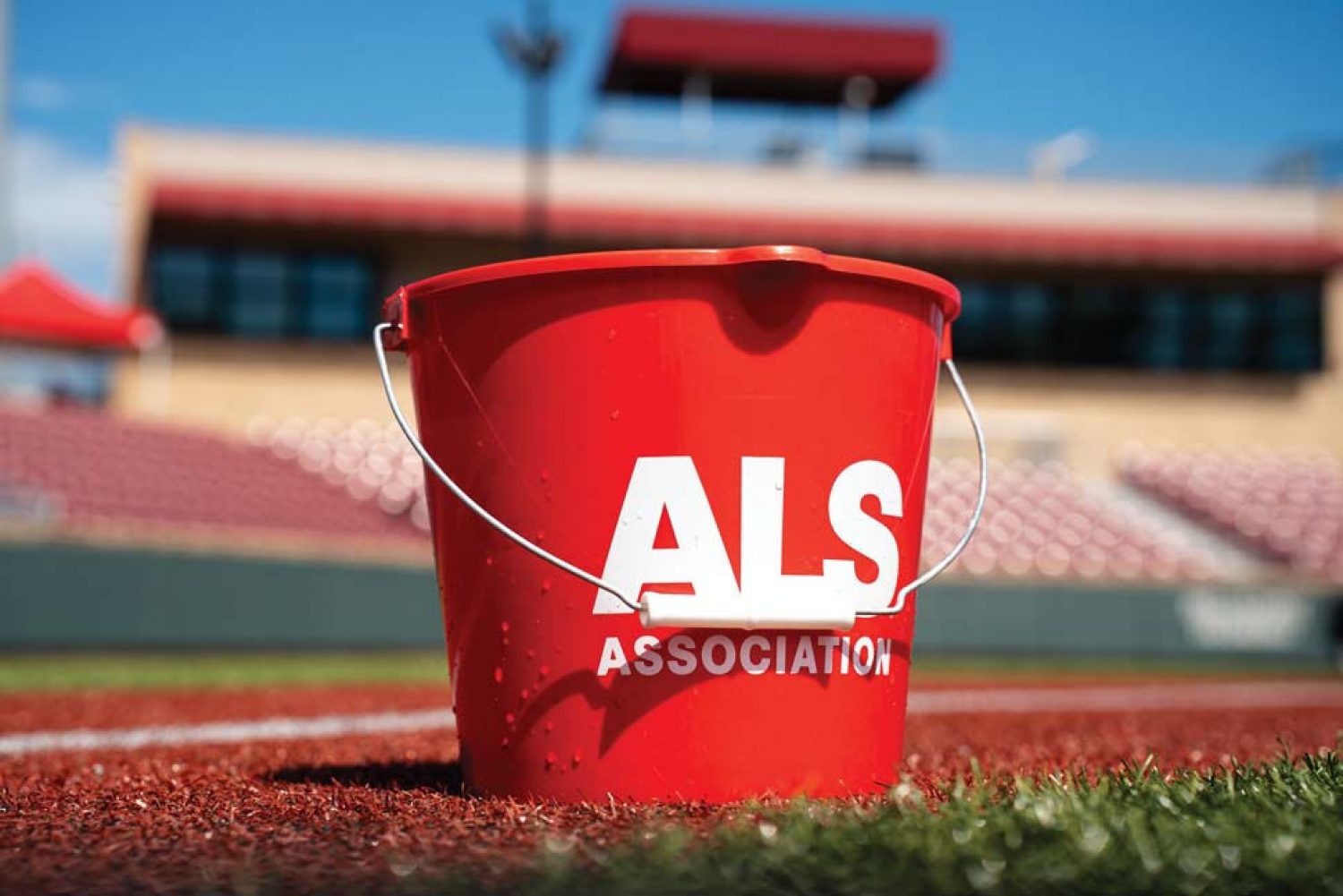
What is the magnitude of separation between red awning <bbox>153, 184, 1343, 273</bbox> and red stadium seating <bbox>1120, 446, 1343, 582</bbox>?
315 cm

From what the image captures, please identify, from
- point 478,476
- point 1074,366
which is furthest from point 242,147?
Answer: point 478,476

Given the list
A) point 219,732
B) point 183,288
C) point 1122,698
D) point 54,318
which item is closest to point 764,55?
point 183,288

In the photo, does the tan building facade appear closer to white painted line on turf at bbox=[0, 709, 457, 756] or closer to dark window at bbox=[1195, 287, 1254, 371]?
dark window at bbox=[1195, 287, 1254, 371]

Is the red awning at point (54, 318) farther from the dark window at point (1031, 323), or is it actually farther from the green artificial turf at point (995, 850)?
the green artificial turf at point (995, 850)

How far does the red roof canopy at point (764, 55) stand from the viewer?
82.6 ft

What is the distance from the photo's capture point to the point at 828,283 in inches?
114

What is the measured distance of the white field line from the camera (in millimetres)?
5398

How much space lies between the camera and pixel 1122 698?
9.53 meters

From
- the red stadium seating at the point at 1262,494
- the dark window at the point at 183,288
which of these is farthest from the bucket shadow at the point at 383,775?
the dark window at the point at 183,288

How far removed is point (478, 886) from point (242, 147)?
21742 mm

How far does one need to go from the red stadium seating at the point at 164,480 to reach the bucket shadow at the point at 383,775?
30.9ft

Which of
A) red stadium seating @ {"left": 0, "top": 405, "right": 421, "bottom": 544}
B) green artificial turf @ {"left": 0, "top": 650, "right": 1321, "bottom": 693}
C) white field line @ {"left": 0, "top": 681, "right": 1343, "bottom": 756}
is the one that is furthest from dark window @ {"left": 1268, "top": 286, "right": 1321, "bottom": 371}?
red stadium seating @ {"left": 0, "top": 405, "right": 421, "bottom": 544}

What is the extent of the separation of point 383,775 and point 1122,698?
6970mm

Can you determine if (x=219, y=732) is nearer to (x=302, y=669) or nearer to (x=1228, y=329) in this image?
(x=302, y=669)
